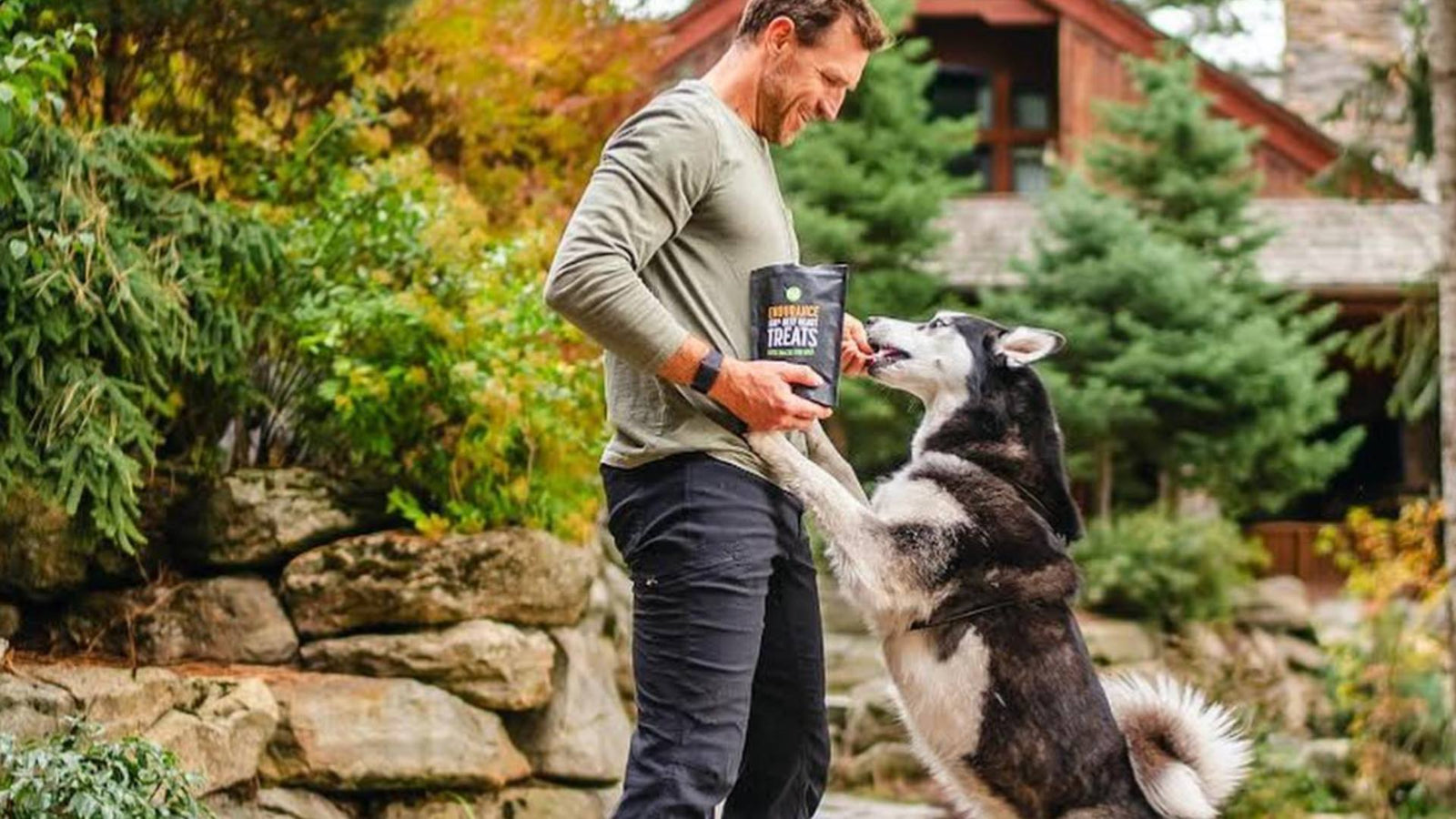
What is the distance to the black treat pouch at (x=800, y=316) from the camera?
3449 millimetres

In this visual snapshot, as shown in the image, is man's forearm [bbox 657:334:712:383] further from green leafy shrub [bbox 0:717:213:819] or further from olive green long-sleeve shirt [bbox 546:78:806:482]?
green leafy shrub [bbox 0:717:213:819]

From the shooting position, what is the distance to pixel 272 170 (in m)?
7.38

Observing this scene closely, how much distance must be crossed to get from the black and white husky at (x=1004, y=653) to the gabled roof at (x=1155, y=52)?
13.5 m

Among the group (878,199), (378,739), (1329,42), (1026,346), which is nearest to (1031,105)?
(1329,42)

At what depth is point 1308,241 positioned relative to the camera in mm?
16922

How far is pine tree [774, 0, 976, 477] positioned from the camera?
14.0m

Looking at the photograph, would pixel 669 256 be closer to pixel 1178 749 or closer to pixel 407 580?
pixel 1178 749

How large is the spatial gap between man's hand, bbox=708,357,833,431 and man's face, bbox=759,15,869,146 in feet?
1.69

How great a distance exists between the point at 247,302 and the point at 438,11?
1.82 metres

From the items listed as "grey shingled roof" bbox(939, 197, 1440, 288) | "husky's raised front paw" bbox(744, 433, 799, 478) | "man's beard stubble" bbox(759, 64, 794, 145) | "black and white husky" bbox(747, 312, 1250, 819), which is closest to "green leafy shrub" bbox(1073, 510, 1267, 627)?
"grey shingled roof" bbox(939, 197, 1440, 288)

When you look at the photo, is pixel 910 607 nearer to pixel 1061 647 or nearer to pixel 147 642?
pixel 1061 647

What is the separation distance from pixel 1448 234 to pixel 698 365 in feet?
21.7

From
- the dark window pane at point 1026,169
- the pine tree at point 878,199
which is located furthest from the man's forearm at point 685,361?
the dark window pane at point 1026,169

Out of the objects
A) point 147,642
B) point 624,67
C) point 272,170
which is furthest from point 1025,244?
point 147,642
